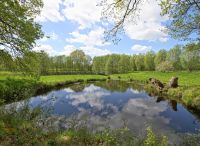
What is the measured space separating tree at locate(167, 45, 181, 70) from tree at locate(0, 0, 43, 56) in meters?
108

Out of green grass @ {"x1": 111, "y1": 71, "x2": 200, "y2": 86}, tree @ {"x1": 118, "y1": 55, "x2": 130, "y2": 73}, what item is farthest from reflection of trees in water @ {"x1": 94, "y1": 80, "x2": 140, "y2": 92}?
tree @ {"x1": 118, "y1": 55, "x2": 130, "y2": 73}

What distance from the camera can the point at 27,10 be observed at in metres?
14.1

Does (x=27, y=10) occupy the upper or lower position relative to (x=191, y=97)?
upper

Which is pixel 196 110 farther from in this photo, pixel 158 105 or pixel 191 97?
pixel 158 105

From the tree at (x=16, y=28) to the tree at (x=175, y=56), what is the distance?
355ft

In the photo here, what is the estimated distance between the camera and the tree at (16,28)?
12047mm

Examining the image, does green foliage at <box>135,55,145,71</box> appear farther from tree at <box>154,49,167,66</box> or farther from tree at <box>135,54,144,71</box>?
tree at <box>154,49,167,66</box>

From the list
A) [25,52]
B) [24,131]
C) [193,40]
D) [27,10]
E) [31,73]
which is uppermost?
[27,10]

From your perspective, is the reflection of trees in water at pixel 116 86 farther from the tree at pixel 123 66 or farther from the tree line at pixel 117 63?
the tree at pixel 123 66

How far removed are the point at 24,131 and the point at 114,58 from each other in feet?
364

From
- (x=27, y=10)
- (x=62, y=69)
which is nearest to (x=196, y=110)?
(x=27, y=10)

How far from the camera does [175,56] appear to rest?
117m

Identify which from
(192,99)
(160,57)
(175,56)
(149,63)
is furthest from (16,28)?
(149,63)

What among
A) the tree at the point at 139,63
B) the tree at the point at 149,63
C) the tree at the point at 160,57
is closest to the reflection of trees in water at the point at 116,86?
the tree at the point at 160,57
